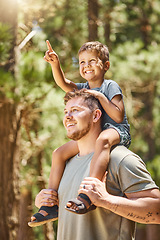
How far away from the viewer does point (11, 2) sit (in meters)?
4.98

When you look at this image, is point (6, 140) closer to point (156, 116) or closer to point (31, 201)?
point (31, 201)

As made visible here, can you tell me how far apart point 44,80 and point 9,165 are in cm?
114

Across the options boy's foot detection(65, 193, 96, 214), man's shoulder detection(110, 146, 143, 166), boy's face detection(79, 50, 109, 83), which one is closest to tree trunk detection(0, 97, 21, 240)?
boy's face detection(79, 50, 109, 83)

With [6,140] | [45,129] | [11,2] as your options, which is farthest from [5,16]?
[45,129]

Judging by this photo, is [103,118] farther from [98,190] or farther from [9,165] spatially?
[9,165]

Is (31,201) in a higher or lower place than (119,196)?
lower

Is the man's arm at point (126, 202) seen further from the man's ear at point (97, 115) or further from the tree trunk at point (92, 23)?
the tree trunk at point (92, 23)

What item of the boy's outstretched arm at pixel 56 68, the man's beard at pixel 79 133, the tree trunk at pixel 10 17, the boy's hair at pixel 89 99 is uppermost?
the tree trunk at pixel 10 17

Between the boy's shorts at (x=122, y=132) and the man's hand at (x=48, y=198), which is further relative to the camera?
the man's hand at (x=48, y=198)

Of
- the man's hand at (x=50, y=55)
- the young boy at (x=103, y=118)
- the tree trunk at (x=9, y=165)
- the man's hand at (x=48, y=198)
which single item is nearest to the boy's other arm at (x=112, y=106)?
the young boy at (x=103, y=118)

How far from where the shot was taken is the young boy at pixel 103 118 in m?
1.95

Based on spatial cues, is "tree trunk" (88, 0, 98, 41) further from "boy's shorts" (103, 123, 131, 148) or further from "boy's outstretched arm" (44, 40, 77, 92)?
"boy's shorts" (103, 123, 131, 148)

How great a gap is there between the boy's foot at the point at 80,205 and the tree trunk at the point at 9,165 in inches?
120

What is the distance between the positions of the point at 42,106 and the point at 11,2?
5.86 feet
